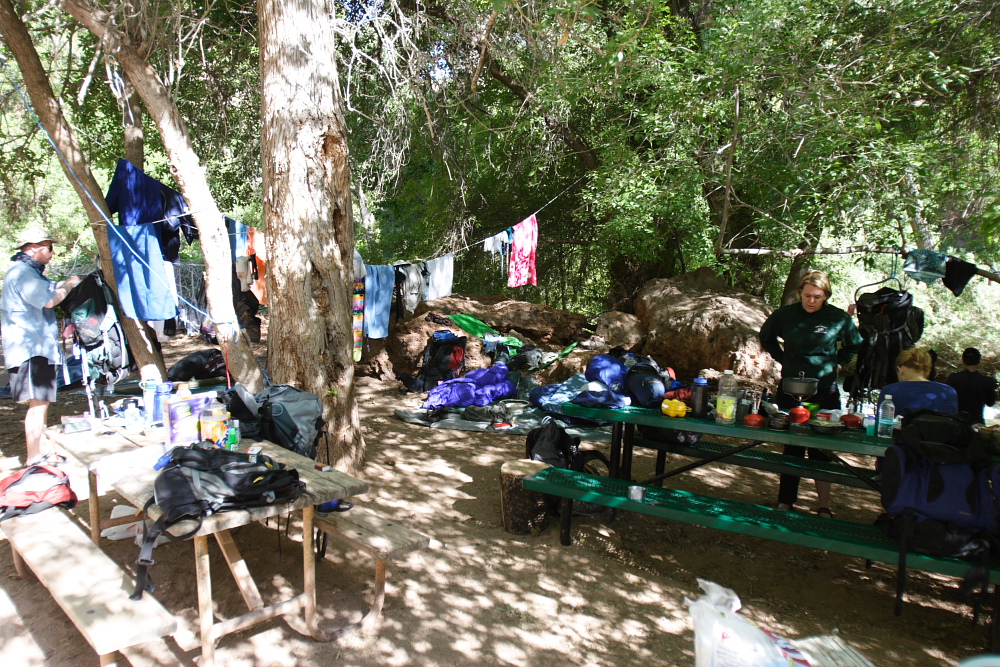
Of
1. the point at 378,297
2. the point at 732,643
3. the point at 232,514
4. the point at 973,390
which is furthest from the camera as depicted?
the point at 378,297

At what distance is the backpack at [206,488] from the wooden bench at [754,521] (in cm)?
169

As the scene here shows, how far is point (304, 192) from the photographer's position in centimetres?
474

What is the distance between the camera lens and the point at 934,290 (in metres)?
12.4

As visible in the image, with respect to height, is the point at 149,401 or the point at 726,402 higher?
the point at 726,402

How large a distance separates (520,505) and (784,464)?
1.70 metres

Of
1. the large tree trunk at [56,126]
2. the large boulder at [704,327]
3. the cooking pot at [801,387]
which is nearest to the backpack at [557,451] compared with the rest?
the cooking pot at [801,387]

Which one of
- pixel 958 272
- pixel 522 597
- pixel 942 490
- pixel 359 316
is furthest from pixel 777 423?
pixel 359 316

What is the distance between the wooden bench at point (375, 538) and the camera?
308 cm

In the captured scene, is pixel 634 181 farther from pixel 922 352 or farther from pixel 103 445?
pixel 103 445

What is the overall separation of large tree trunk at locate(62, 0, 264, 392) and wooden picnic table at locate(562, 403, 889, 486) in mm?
2589

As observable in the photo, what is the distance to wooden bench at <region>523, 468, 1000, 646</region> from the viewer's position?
309 cm

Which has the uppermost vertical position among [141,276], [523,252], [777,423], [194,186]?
[194,186]

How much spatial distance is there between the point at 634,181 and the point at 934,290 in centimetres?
807

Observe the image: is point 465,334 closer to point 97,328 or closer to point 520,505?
point 97,328
